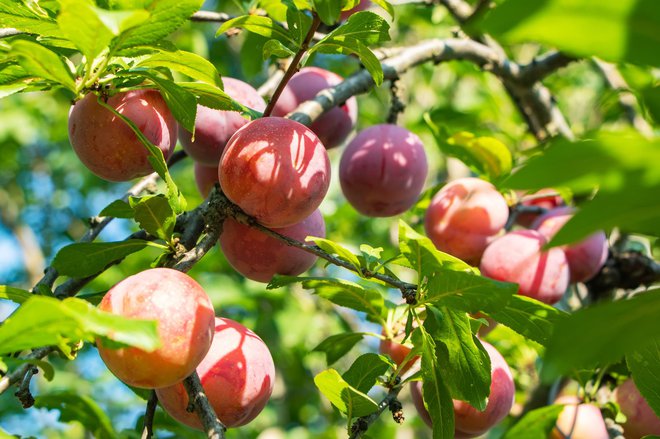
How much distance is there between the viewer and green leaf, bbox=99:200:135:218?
969 millimetres

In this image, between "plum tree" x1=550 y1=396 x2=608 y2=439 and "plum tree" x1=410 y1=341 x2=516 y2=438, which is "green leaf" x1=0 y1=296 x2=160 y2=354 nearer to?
"plum tree" x1=410 y1=341 x2=516 y2=438

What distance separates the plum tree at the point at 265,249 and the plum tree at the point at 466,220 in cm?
38

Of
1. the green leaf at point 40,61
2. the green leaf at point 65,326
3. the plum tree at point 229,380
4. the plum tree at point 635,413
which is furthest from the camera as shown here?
the plum tree at point 635,413

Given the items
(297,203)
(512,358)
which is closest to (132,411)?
(512,358)

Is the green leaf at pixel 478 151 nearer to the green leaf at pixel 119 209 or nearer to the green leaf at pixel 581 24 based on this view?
the green leaf at pixel 119 209

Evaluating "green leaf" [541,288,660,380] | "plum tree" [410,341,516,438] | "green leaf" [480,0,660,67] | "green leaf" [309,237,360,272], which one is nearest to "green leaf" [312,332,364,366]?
"plum tree" [410,341,516,438]

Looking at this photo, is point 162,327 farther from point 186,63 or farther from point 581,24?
point 581,24

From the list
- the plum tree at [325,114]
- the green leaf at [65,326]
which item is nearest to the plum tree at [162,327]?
the green leaf at [65,326]

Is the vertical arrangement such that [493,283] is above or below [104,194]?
above

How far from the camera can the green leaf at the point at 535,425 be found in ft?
2.97

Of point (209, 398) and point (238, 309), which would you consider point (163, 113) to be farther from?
point (238, 309)

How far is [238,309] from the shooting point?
3.09 metres

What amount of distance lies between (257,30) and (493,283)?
1.58ft

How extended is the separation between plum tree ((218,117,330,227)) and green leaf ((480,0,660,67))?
0.52 m
